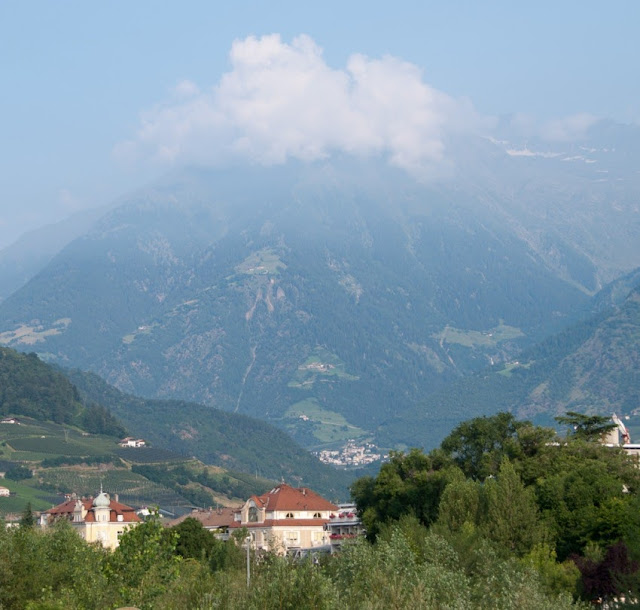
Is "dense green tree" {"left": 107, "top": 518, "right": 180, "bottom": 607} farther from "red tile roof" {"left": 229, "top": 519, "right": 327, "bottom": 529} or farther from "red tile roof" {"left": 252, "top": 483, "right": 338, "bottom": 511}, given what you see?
"red tile roof" {"left": 252, "top": 483, "right": 338, "bottom": 511}

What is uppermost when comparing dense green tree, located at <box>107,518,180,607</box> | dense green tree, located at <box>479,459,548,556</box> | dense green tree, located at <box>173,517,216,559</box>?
dense green tree, located at <box>173,517,216,559</box>

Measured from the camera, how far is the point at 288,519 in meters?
178

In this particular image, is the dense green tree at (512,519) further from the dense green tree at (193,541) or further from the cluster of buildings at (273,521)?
the cluster of buildings at (273,521)

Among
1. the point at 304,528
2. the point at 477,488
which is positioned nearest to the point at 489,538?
the point at 477,488

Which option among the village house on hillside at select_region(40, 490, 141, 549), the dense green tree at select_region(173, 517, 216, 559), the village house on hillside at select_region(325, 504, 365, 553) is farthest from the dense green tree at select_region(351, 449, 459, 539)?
the village house on hillside at select_region(40, 490, 141, 549)

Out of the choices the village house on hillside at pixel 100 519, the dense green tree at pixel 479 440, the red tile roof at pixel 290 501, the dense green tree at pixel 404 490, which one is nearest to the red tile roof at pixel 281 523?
the red tile roof at pixel 290 501

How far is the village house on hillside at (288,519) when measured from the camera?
175500mm

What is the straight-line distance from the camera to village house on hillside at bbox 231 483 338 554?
17550 centimetres

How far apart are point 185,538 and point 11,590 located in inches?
2428

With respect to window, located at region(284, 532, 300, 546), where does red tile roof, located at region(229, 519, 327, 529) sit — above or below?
above

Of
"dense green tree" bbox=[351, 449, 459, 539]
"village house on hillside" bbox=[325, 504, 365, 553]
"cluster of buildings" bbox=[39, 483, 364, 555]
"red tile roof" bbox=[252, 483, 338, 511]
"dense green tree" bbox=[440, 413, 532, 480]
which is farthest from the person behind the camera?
"red tile roof" bbox=[252, 483, 338, 511]

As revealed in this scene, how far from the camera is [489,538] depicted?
346 ft

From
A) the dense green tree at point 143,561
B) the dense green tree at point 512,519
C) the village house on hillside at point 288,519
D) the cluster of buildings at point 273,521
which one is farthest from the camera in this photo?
the cluster of buildings at point 273,521

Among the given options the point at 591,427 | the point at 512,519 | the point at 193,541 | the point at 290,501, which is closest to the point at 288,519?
the point at 290,501
